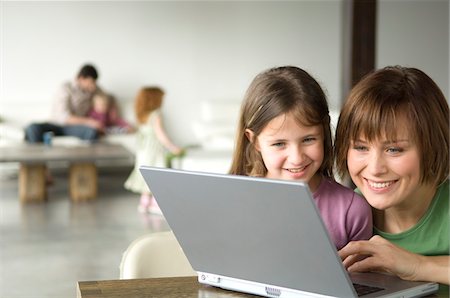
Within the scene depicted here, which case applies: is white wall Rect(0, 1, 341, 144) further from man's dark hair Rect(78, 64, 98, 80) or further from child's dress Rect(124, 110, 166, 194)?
child's dress Rect(124, 110, 166, 194)

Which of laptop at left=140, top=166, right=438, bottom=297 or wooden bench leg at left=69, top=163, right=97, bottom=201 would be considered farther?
wooden bench leg at left=69, top=163, right=97, bottom=201

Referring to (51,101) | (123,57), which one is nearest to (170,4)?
(123,57)

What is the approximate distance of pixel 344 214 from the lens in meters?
1.94

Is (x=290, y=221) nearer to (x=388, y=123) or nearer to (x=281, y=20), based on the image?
(x=388, y=123)

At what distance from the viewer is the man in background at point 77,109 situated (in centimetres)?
947

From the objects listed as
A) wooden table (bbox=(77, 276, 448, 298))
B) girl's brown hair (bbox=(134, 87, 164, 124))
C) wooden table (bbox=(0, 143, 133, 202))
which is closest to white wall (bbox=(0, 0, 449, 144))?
wooden table (bbox=(0, 143, 133, 202))

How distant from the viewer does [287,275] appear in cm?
157

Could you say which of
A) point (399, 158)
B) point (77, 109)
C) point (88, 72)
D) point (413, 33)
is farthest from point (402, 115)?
point (413, 33)

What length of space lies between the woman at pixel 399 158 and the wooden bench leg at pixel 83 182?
6255mm

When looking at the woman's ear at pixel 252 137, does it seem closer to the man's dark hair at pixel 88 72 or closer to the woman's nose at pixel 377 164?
the woman's nose at pixel 377 164

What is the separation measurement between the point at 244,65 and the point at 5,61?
2897 mm

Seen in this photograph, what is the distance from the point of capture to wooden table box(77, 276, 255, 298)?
1648 millimetres

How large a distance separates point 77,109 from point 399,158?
27.2 feet

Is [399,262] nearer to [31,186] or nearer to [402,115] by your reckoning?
[402,115]
